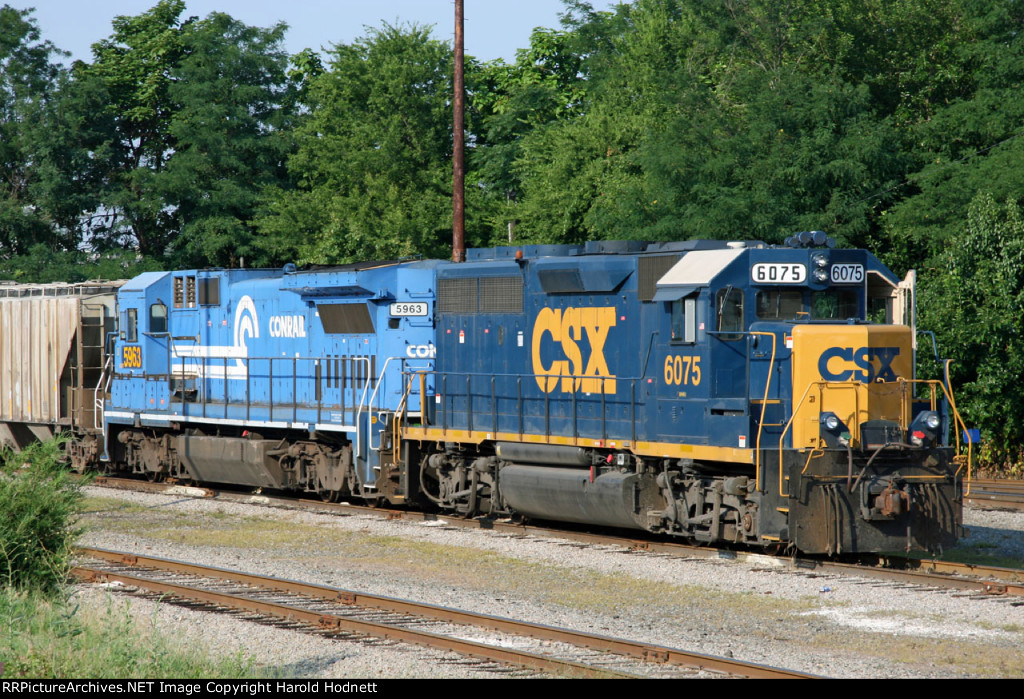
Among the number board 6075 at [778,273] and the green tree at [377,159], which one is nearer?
the number board 6075 at [778,273]

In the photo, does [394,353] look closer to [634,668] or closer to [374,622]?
[374,622]

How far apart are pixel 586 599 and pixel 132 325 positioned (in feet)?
43.3

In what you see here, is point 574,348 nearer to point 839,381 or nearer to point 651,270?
point 651,270

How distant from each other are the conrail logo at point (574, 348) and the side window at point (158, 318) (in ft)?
29.3

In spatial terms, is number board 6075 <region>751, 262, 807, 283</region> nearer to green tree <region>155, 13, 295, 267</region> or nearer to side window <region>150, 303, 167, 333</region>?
side window <region>150, 303, 167, 333</region>

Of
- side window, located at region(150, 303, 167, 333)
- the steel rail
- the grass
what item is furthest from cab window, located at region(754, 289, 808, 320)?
side window, located at region(150, 303, 167, 333)

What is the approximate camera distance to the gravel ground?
804 cm

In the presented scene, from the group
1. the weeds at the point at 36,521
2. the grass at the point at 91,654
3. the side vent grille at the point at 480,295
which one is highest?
the side vent grille at the point at 480,295

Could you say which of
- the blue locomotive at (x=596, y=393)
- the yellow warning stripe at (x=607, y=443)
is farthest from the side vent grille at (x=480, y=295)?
the yellow warning stripe at (x=607, y=443)

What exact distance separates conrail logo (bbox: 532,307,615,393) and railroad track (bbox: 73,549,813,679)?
4460mm

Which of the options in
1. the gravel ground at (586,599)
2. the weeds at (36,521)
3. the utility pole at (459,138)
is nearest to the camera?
the gravel ground at (586,599)

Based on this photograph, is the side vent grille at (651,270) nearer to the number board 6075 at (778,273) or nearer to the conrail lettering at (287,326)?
the number board 6075 at (778,273)

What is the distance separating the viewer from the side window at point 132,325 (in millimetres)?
20656

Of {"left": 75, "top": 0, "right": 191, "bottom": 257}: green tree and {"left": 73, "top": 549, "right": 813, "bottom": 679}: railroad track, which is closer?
{"left": 73, "top": 549, "right": 813, "bottom": 679}: railroad track
